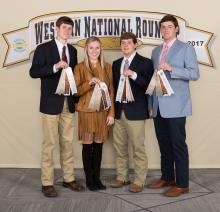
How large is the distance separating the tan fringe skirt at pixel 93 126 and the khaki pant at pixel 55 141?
0.37ft

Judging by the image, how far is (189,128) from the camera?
366cm

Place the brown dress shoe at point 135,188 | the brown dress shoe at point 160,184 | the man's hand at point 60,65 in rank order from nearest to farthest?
the man's hand at point 60,65, the brown dress shoe at point 135,188, the brown dress shoe at point 160,184

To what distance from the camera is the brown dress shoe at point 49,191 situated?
9.55ft

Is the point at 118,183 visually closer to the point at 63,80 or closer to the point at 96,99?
the point at 96,99

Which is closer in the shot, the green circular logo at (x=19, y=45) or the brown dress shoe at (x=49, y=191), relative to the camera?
the brown dress shoe at (x=49, y=191)

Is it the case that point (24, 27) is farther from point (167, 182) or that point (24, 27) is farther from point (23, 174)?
point (167, 182)

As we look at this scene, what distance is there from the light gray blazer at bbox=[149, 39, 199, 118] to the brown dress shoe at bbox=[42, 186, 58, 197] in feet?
3.39

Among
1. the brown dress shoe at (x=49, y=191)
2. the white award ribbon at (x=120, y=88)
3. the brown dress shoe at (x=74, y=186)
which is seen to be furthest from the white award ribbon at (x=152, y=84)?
the brown dress shoe at (x=49, y=191)

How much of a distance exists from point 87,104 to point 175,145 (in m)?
0.75

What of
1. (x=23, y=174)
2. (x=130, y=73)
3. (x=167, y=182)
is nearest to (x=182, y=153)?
(x=167, y=182)

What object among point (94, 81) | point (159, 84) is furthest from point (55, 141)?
point (159, 84)

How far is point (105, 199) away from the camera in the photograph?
9.36 feet

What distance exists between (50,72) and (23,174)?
122cm

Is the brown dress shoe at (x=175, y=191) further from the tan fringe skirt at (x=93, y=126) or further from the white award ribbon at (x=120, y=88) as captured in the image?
the white award ribbon at (x=120, y=88)
